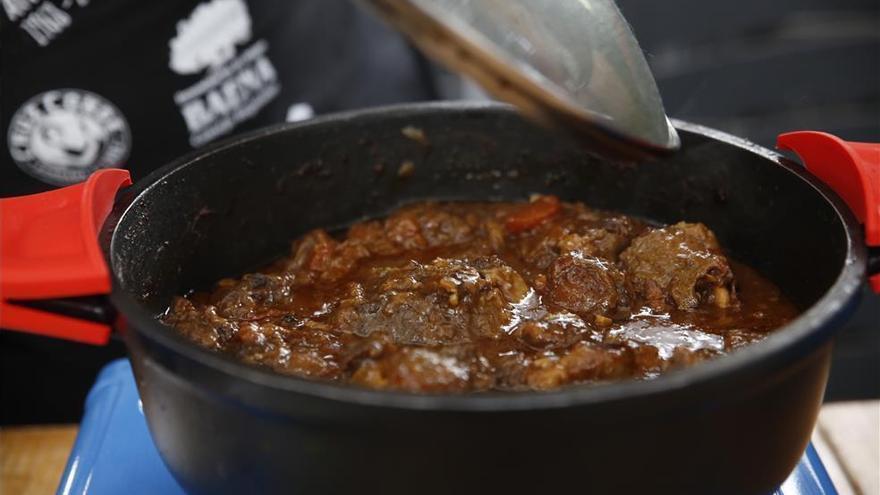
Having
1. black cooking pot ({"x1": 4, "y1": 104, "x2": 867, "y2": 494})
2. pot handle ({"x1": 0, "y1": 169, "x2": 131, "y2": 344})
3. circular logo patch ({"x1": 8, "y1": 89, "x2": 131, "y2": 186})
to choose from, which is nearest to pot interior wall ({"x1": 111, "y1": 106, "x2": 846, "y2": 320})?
black cooking pot ({"x1": 4, "y1": 104, "x2": 867, "y2": 494})

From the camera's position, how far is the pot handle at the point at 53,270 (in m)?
1.49

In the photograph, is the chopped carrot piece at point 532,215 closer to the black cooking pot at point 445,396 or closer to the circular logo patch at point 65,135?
the black cooking pot at point 445,396

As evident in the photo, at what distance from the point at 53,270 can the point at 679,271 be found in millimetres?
1206

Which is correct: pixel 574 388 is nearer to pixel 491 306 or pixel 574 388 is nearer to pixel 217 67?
pixel 491 306

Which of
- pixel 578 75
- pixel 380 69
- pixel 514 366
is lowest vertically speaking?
pixel 380 69

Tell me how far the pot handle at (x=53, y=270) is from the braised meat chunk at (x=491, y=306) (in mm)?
284

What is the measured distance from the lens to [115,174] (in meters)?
1.86

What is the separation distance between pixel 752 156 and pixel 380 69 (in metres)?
1.81

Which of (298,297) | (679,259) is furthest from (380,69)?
(679,259)

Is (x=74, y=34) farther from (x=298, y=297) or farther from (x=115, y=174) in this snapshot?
(x=298, y=297)

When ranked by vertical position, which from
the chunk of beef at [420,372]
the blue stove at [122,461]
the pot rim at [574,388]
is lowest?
the blue stove at [122,461]

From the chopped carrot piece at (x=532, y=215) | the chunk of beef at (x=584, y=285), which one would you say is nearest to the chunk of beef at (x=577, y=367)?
the chunk of beef at (x=584, y=285)

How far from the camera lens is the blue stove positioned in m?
1.89

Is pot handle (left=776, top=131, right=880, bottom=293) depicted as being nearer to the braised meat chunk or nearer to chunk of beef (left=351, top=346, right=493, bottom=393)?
the braised meat chunk
